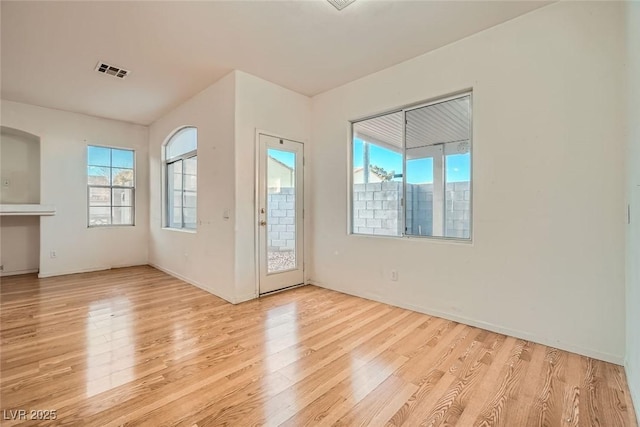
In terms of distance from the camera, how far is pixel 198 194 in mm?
4297

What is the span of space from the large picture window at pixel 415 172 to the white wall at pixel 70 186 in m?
4.71

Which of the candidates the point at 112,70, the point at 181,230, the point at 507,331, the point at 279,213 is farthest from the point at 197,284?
the point at 507,331

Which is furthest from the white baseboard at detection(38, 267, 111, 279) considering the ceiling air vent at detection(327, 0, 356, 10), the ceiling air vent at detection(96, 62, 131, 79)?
the ceiling air vent at detection(327, 0, 356, 10)

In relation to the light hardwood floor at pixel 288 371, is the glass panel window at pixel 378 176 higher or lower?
higher

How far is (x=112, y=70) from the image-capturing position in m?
3.59

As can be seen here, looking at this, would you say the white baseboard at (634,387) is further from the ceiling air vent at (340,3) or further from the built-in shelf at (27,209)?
the built-in shelf at (27,209)

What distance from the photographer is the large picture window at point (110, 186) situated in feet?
18.0

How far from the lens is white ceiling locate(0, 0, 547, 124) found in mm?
2492

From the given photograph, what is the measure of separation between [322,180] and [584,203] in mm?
2866

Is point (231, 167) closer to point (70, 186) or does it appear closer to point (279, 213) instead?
point (279, 213)

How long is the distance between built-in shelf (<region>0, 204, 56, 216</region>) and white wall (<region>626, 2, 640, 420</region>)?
7.06 m

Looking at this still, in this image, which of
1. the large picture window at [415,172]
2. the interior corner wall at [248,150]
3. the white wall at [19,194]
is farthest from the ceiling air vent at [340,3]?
the white wall at [19,194]

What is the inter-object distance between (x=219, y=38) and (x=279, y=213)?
2.16 metres

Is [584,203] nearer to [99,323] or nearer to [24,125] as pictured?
[99,323]
